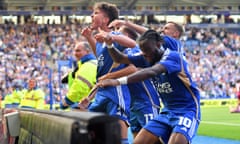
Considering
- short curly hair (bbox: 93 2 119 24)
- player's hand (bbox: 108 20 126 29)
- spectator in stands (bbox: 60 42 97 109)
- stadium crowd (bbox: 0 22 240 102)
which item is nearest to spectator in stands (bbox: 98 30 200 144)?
player's hand (bbox: 108 20 126 29)

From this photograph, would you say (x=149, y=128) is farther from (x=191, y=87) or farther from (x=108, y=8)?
(x=108, y=8)

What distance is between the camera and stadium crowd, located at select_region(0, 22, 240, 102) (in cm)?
3422

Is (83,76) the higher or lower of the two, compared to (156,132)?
higher

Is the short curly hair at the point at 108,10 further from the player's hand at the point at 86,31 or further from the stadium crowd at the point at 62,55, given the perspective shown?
the stadium crowd at the point at 62,55

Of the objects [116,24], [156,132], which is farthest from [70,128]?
[116,24]

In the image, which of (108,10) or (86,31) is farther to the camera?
(86,31)

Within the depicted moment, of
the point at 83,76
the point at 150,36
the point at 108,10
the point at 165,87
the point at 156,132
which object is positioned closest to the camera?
the point at 150,36

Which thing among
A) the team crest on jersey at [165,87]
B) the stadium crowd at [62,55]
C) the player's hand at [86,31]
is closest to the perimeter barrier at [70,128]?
the team crest on jersey at [165,87]

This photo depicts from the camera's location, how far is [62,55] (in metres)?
39.7

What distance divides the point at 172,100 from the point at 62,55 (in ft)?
109

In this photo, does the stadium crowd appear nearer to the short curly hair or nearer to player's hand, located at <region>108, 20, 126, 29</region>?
the short curly hair

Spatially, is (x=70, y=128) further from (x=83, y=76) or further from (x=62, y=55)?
(x=62, y=55)

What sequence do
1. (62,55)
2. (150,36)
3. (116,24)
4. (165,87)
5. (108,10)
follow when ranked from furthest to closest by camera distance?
(62,55), (108,10), (116,24), (165,87), (150,36)

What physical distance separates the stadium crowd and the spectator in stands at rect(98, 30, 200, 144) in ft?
77.9
